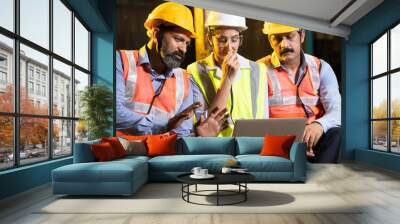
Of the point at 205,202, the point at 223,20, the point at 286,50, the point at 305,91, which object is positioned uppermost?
the point at 223,20

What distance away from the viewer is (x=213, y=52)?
885 cm

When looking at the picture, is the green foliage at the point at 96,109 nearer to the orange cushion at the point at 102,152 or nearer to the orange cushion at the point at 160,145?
the orange cushion at the point at 160,145

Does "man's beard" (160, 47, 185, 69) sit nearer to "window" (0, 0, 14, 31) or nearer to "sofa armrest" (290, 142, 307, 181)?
"sofa armrest" (290, 142, 307, 181)

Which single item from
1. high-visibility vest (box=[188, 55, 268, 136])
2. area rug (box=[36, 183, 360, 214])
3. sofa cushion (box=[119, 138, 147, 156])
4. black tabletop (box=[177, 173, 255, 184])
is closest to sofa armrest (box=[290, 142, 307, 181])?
area rug (box=[36, 183, 360, 214])

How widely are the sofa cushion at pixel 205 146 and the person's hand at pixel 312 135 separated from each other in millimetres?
2780

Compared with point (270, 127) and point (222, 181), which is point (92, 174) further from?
point (270, 127)

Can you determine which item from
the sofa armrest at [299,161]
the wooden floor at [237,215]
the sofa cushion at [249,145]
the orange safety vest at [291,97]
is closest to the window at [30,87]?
the wooden floor at [237,215]

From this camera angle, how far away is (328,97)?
9023 mm

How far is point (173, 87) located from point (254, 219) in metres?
5.41

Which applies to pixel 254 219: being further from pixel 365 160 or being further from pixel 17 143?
pixel 365 160

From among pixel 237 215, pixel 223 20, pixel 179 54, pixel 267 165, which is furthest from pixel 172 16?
pixel 237 215

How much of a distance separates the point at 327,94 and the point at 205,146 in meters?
3.87

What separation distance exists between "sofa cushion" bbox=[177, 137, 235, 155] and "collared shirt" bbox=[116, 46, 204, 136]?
1873mm

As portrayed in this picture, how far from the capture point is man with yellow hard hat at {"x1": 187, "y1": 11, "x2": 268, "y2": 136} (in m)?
8.77
